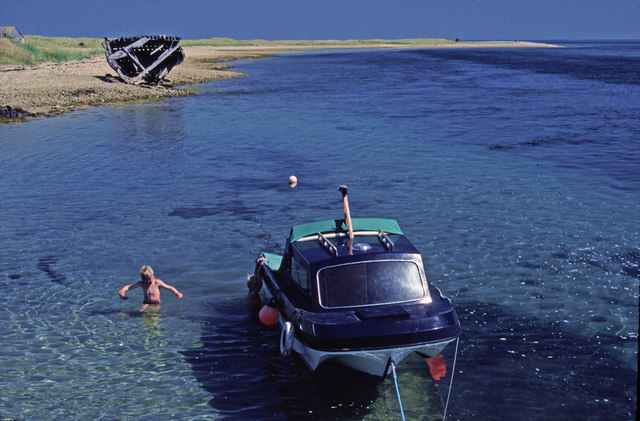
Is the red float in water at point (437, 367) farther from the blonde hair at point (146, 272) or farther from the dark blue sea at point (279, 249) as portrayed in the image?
the blonde hair at point (146, 272)

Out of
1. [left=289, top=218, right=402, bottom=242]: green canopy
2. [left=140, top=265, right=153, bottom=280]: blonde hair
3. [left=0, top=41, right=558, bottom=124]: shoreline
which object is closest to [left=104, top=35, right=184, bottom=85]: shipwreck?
[left=0, top=41, right=558, bottom=124]: shoreline

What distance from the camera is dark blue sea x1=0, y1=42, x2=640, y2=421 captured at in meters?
9.71

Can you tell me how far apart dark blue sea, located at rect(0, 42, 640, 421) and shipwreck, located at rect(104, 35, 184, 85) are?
18788 millimetres

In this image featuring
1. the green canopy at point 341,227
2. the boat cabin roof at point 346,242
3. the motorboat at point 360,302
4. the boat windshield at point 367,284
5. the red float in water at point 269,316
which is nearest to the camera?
the motorboat at point 360,302

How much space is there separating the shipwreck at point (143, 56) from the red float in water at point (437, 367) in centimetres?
4905

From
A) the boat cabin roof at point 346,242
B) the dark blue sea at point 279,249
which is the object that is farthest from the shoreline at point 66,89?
the boat cabin roof at point 346,242

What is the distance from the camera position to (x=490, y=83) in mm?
66438

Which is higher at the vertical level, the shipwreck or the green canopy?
the shipwreck

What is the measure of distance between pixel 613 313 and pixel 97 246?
495 inches

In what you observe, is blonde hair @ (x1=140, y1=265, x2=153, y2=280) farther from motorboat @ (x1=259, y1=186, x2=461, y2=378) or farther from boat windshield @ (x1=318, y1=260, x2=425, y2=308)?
boat windshield @ (x1=318, y1=260, x2=425, y2=308)

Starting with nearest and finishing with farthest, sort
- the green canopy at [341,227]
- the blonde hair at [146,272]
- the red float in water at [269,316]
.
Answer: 1. the green canopy at [341,227]
2. the red float in water at [269,316]
3. the blonde hair at [146,272]

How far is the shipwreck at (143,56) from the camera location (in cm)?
5319

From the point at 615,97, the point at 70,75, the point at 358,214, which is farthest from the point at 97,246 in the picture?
the point at 615,97

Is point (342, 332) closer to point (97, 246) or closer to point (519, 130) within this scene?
point (97, 246)
